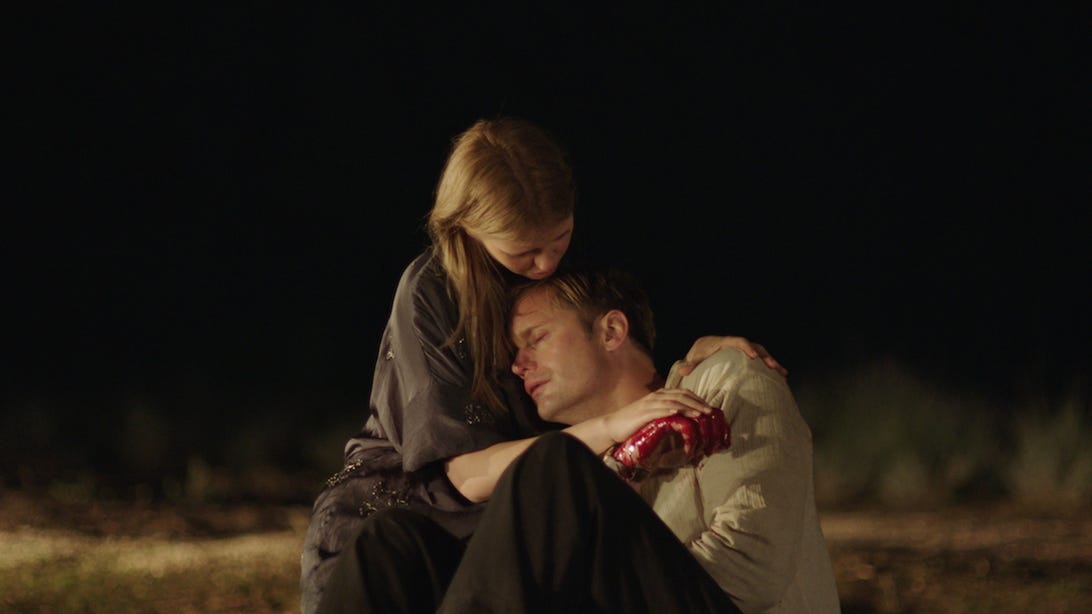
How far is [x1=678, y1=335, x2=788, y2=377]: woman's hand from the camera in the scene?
9.96 feet

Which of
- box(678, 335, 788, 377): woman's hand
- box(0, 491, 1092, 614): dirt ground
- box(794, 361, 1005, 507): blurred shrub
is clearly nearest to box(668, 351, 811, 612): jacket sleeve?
box(678, 335, 788, 377): woman's hand

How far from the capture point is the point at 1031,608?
14.8 feet

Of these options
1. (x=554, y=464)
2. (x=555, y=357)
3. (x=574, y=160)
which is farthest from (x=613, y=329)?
(x=574, y=160)

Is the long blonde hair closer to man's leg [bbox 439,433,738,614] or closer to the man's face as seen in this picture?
the man's face

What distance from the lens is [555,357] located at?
11.0ft

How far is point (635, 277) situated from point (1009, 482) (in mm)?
3081

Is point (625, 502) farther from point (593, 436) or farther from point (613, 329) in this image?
point (613, 329)

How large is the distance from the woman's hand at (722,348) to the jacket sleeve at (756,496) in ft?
0.34

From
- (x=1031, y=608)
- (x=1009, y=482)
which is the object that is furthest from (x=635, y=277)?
(x=1009, y=482)

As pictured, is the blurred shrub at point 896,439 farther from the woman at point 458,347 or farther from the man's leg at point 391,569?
the man's leg at point 391,569

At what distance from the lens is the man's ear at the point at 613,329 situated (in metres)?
3.38

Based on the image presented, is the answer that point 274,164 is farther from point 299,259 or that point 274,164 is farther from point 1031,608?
point 1031,608

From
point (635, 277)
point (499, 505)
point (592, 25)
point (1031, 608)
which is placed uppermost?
point (592, 25)

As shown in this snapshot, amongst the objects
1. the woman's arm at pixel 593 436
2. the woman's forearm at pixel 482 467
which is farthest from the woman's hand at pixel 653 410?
the woman's forearm at pixel 482 467
